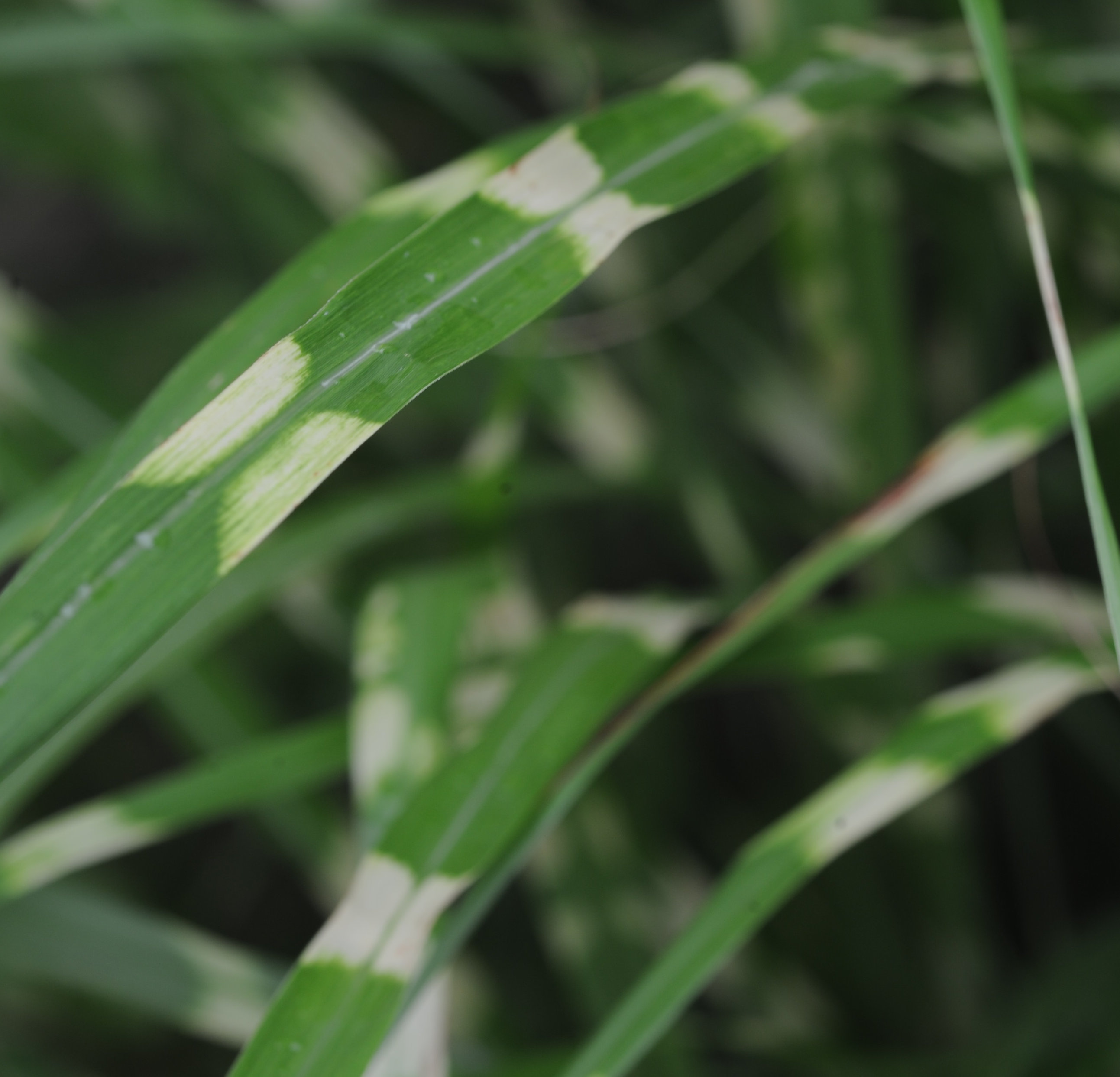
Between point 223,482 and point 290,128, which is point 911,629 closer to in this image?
point 223,482

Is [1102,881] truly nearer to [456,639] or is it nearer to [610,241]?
[456,639]

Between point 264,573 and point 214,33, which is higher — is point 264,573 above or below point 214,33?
below

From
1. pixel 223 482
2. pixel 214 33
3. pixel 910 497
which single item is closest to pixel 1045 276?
pixel 910 497

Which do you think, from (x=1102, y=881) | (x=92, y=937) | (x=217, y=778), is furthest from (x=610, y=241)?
(x=1102, y=881)

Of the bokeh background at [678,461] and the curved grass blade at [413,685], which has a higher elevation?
the bokeh background at [678,461]

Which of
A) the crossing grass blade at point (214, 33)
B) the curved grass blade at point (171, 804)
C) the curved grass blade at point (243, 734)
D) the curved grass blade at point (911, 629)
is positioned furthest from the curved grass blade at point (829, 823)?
the crossing grass blade at point (214, 33)

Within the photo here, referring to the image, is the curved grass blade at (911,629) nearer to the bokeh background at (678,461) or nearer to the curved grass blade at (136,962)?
the bokeh background at (678,461)
